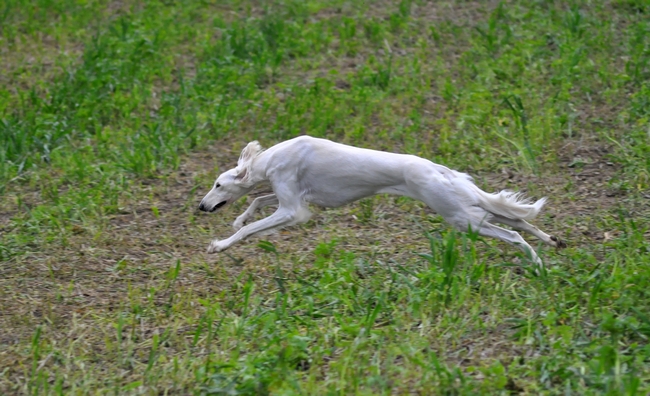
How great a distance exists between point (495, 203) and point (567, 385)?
1759 mm

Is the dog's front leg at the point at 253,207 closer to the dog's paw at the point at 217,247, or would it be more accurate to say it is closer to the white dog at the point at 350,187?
the white dog at the point at 350,187

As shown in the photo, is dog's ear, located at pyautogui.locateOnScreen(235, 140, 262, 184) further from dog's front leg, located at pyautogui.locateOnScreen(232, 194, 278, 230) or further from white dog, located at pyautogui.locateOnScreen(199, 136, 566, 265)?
dog's front leg, located at pyautogui.locateOnScreen(232, 194, 278, 230)

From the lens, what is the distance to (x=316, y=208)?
23.7ft

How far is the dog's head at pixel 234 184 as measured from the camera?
6.33 meters

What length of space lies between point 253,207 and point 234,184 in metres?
0.22

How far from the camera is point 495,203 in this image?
19.0ft

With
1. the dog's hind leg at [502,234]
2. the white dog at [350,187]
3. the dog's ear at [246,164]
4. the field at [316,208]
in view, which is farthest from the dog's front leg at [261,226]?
the dog's hind leg at [502,234]

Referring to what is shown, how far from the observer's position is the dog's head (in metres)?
6.33

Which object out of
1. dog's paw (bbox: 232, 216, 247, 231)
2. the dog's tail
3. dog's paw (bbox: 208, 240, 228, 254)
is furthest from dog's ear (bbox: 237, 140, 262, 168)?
the dog's tail

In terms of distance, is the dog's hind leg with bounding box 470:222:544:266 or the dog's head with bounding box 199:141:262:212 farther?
the dog's head with bounding box 199:141:262:212

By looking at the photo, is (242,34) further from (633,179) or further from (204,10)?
(633,179)

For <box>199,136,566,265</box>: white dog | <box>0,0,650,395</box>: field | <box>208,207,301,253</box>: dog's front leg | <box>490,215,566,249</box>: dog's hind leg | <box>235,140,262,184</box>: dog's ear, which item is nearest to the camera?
<box>0,0,650,395</box>: field

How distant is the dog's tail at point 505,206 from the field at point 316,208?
0.96 feet

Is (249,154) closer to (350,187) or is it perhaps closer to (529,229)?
(350,187)
